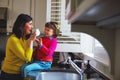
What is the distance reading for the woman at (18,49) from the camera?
223 centimetres

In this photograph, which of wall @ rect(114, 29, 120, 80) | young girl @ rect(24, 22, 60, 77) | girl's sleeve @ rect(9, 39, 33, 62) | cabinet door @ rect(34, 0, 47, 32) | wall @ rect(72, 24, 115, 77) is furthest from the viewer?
cabinet door @ rect(34, 0, 47, 32)

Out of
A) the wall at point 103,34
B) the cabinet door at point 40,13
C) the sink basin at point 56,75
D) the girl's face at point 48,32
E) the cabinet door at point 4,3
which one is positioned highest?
the cabinet door at point 4,3

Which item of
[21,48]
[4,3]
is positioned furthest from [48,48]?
[4,3]

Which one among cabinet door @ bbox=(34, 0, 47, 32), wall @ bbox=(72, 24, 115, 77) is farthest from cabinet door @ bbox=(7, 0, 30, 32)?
wall @ bbox=(72, 24, 115, 77)

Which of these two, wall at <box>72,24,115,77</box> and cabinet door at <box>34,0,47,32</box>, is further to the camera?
cabinet door at <box>34,0,47,32</box>

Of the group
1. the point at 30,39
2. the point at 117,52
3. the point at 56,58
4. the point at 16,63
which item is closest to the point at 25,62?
the point at 16,63

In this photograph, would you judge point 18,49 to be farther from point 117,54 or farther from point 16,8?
point 16,8

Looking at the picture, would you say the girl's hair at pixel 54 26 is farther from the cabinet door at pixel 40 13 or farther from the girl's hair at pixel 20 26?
the cabinet door at pixel 40 13

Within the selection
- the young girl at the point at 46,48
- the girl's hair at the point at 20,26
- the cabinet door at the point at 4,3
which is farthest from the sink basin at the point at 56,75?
the cabinet door at the point at 4,3

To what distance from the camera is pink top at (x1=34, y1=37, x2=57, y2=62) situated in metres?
2.57

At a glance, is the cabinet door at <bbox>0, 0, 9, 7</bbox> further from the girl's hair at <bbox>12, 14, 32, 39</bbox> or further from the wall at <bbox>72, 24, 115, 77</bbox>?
the wall at <bbox>72, 24, 115, 77</bbox>

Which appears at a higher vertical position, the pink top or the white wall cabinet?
the white wall cabinet

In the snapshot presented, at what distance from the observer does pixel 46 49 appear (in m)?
2.56

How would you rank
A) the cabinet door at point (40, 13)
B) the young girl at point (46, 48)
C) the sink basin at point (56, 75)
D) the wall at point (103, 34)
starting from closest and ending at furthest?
the wall at point (103, 34)
the sink basin at point (56, 75)
the young girl at point (46, 48)
the cabinet door at point (40, 13)
